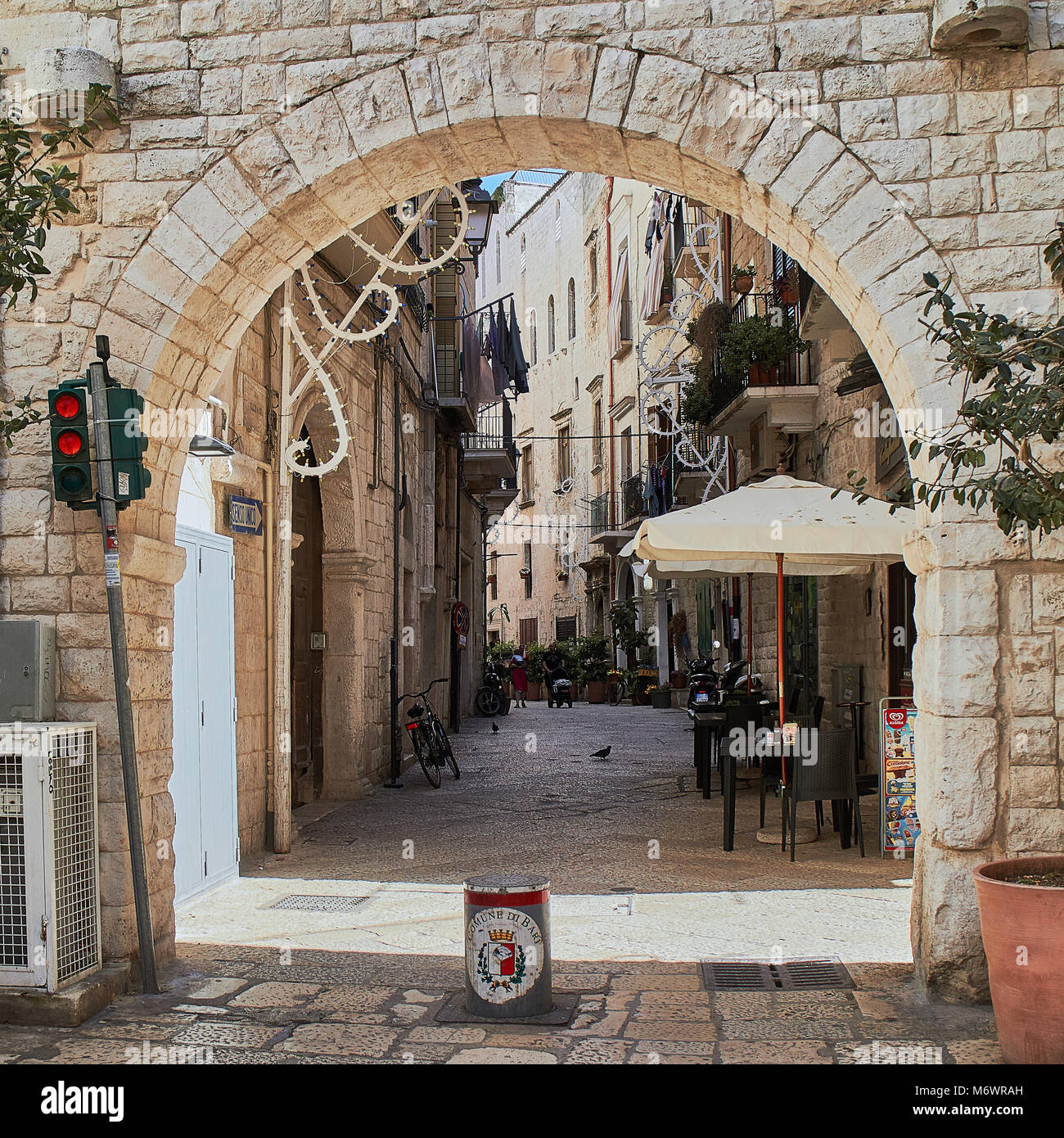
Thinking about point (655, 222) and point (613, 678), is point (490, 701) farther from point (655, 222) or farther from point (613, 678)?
point (655, 222)

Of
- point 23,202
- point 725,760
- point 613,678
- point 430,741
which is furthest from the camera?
point 613,678

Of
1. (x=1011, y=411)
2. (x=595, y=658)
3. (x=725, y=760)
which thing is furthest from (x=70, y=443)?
(x=595, y=658)

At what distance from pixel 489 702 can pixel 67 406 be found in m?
17.0

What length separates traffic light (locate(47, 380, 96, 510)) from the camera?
4695mm

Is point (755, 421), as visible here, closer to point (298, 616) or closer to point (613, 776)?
point (613, 776)

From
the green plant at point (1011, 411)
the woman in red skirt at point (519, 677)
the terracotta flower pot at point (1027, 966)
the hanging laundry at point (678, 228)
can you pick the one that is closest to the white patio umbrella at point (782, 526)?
the green plant at point (1011, 411)

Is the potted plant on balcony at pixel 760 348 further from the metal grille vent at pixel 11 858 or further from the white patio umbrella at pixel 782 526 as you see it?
the metal grille vent at pixel 11 858

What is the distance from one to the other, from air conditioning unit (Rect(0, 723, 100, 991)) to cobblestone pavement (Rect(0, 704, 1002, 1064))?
10.2 inches

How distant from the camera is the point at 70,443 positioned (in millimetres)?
4707

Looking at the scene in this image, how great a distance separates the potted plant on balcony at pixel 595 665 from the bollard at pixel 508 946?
21586 millimetres

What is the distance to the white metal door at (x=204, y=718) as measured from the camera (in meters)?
6.28

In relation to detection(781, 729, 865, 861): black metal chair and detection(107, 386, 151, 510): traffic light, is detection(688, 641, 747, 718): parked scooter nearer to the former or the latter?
detection(781, 729, 865, 861): black metal chair

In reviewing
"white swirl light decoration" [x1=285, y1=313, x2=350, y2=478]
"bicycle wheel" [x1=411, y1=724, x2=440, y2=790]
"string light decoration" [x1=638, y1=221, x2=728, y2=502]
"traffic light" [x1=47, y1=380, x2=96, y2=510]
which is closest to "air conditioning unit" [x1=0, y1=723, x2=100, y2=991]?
"traffic light" [x1=47, y1=380, x2=96, y2=510]

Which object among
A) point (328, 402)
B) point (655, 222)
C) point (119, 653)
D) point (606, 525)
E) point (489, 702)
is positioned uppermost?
point (655, 222)
